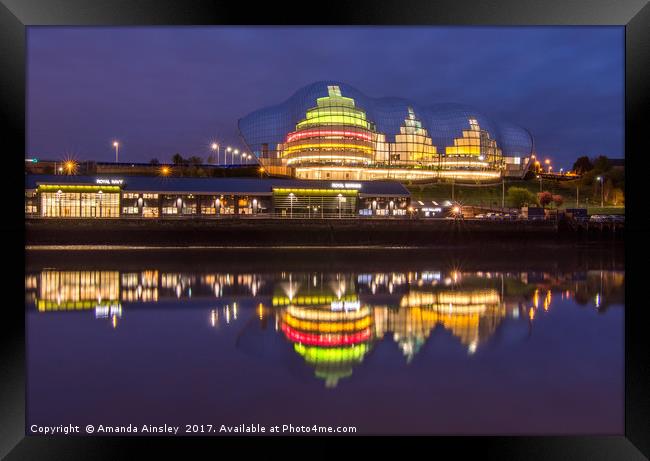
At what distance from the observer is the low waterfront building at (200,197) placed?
3972cm

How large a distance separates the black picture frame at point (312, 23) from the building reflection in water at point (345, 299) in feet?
13.2

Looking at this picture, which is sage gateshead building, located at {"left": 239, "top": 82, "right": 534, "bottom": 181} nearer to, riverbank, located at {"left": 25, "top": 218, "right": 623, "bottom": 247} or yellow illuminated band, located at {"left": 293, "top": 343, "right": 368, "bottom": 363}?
riverbank, located at {"left": 25, "top": 218, "right": 623, "bottom": 247}

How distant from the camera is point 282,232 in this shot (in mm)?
32219

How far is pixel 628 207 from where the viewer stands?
5133mm

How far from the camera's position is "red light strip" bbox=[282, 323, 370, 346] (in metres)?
9.50

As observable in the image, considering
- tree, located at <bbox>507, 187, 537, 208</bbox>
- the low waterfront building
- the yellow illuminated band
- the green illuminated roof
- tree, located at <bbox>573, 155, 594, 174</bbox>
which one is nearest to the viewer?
the yellow illuminated band

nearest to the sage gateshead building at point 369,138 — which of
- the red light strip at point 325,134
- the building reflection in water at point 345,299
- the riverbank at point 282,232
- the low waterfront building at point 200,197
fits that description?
the red light strip at point 325,134

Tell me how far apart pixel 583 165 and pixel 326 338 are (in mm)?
88536

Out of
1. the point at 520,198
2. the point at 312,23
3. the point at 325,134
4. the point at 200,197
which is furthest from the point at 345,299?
the point at 325,134

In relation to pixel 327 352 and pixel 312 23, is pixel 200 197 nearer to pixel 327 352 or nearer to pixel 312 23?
pixel 327 352

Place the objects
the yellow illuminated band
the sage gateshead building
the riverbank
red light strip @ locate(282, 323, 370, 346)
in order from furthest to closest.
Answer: the sage gateshead building < the riverbank < red light strip @ locate(282, 323, 370, 346) < the yellow illuminated band

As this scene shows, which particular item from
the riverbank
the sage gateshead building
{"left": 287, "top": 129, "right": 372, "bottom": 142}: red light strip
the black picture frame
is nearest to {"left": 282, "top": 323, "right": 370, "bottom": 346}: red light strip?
the black picture frame

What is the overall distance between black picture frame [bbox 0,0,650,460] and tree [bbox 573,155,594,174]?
87667mm

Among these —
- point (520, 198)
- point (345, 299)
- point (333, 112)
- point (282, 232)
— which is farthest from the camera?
point (333, 112)
